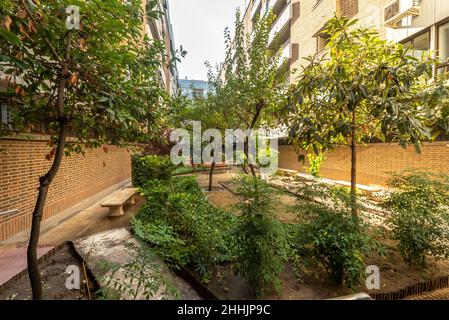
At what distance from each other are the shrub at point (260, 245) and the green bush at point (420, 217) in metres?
1.86

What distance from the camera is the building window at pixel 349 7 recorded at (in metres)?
10.6

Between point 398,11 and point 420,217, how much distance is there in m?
9.01

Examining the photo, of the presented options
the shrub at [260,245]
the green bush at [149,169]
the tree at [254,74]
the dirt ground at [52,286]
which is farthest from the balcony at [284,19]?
the dirt ground at [52,286]

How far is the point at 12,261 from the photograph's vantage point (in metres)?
3.25

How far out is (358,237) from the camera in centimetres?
250

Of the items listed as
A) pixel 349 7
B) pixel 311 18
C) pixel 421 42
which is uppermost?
pixel 311 18

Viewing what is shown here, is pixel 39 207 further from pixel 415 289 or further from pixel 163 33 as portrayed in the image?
pixel 163 33

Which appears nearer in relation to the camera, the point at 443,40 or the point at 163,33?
the point at 443,40

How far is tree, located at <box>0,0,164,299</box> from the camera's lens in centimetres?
184

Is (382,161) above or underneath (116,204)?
above
